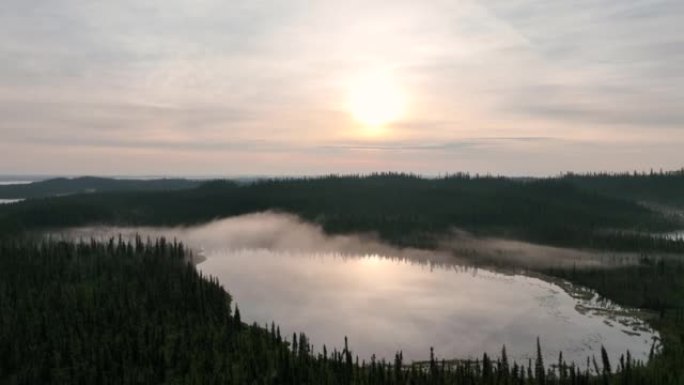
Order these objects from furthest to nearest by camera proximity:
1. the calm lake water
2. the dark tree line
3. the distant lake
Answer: the calm lake water
the distant lake
the dark tree line

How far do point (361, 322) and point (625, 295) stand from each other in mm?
84869

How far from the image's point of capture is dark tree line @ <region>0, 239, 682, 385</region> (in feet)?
337

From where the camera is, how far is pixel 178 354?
115250 mm

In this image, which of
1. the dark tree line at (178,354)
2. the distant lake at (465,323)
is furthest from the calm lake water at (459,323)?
the dark tree line at (178,354)

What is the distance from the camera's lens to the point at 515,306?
17388cm

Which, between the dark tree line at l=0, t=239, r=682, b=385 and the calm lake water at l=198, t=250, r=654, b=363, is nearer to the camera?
the dark tree line at l=0, t=239, r=682, b=385

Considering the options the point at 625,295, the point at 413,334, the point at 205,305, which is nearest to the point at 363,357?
the point at 413,334

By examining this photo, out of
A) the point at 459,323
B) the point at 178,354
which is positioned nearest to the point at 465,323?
the point at 459,323

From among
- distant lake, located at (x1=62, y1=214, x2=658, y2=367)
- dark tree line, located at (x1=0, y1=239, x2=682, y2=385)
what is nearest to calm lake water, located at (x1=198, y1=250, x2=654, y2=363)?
distant lake, located at (x1=62, y1=214, x2=658, y2=367)

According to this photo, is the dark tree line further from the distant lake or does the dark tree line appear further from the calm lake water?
the calm lake water

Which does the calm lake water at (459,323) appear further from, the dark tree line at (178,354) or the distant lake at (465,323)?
the dark tree line at (178,354)

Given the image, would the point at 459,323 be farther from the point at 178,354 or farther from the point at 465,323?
the point at 178,354

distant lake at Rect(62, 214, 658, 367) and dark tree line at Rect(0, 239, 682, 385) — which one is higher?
dark tree line at Rect(0, 239, 682, 385)

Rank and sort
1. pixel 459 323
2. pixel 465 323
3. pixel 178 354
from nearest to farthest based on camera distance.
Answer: pixel 178 354
pixel 465 323
pixel 459 323
